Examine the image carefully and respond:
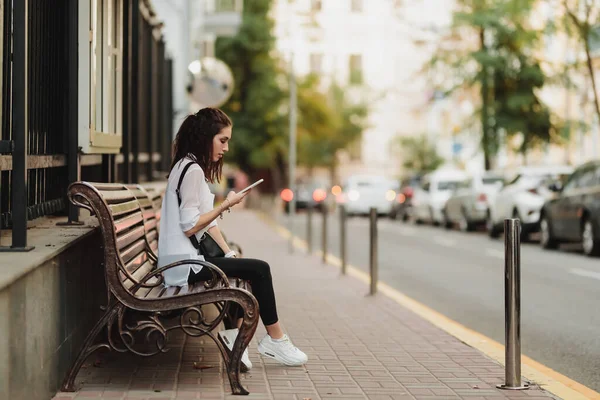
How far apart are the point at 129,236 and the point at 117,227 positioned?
1.92 ft

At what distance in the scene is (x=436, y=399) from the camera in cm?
668

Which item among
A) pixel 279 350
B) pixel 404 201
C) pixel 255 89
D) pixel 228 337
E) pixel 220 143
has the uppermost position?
pixel 255 89

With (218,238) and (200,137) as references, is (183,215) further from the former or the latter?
(200,137)

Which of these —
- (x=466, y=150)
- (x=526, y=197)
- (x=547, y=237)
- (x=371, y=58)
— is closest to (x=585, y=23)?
(x=526, y=197)

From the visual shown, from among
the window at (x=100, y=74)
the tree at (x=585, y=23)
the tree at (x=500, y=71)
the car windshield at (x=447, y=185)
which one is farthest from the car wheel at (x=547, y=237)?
the car windshield at (x=447, y=185)

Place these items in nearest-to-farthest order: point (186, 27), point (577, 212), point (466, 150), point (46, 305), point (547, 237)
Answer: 1. point (46, 305)
2. point (577, 212)
3. point (547, 237)
4. point (186, 27)
5. point (466, 150)

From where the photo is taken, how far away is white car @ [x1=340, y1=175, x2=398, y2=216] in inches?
1785

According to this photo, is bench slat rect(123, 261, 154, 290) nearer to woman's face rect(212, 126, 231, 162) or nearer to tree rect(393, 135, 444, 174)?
woman's face rect(212, 126, 231, 162)

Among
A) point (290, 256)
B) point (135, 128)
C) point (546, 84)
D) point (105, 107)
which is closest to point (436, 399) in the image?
point (105, 107)

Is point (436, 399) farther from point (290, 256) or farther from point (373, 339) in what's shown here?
point (290, 256)

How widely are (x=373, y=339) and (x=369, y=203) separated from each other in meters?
36.2

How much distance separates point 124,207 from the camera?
7617 millimetres

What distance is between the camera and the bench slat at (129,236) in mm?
7137

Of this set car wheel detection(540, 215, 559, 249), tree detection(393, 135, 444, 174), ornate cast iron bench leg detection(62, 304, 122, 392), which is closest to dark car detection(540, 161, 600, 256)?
car wheel detection(540, 215, 559, 249)
